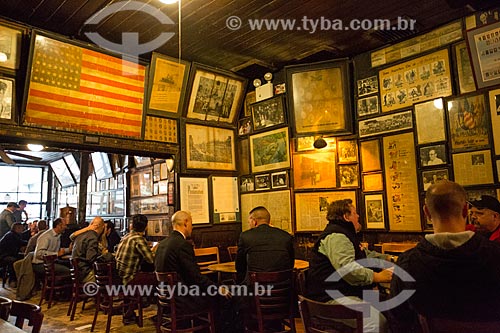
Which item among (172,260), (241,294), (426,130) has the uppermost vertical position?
(426,130)

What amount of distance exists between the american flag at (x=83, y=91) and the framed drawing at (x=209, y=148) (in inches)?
35.1

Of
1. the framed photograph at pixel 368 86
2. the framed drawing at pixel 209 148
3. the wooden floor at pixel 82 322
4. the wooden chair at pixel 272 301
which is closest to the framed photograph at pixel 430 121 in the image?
the framed photograph at pixel 368 86

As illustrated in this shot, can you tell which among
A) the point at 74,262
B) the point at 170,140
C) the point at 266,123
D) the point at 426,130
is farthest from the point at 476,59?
the point at 74,262

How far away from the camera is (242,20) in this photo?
14.3ft

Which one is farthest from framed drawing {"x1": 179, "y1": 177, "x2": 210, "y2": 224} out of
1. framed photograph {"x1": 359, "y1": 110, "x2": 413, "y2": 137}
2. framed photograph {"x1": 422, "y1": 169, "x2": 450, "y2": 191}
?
framed photograph {"x1": 422, "y1": 169, "x2": 450, "y2": 191}

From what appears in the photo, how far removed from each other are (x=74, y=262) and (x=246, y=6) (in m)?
4.08

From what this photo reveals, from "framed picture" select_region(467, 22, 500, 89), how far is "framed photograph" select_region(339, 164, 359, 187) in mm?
1735

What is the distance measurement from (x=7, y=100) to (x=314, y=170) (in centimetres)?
→ 382

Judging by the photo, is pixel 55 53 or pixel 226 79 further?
pixel 226 79

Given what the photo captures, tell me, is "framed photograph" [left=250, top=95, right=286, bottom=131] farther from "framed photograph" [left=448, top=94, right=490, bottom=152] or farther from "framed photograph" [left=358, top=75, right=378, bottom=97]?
"framed photograph" [left=448, top=94, right=490, bottom=152]

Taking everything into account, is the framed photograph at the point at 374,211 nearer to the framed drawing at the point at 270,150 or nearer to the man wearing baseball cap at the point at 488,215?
the framed drawing at the point at 270,150

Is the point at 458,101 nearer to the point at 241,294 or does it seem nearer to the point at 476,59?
the point at 476,59

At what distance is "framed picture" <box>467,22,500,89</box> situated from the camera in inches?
154

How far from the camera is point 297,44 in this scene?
5.00 metres
